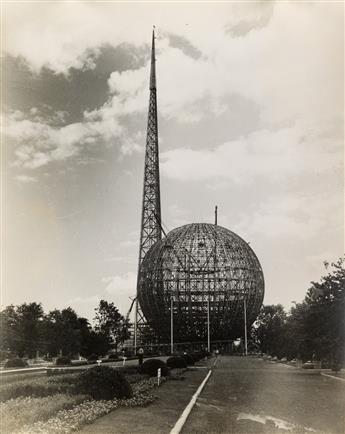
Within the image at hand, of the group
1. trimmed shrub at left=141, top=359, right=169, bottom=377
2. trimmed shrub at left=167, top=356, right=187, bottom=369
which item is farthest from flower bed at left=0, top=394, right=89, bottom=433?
trimmed shrub at left=167, top=356, right=187, bottom=369

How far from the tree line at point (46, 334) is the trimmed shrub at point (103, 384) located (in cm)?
3637

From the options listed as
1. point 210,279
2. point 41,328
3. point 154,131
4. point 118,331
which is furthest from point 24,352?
point 154,131

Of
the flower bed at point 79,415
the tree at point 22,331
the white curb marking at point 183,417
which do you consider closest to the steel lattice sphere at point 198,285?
the tree at point 22,331

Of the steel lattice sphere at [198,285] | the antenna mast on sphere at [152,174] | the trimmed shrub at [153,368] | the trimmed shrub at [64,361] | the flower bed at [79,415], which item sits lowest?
the trimmed shrub at [64,361]

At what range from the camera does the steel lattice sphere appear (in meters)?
84.4

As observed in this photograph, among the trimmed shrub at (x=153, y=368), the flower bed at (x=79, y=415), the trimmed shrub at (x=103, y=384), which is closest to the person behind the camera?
the flower bed at (x=79, y=415)

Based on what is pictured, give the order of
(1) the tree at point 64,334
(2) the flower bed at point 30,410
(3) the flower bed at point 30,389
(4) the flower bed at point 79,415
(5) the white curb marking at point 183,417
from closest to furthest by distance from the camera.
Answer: (4) the flower bed at point 79,415 → (2) the flower bed at point 30,410 → (5) the white curb marking at point 183,417 → (3) the flower bed at point 30,389 → (1) the tree at point 64,334

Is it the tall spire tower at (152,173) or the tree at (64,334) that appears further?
the tall spire tower at (152,173)

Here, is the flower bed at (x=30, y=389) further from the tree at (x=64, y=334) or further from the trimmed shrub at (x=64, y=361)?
the tree at (x=64, y=334)

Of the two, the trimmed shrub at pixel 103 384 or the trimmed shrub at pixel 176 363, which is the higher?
the trimmed shrub at pixel 103 384

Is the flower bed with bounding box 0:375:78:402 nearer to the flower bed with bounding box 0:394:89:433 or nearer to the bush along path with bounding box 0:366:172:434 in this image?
the bush along path with bounding box 0:366:172:434

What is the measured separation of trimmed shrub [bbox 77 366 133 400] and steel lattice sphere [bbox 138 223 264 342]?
2552 inches

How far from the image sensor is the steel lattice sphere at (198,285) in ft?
277

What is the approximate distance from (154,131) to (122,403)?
72.0 m
